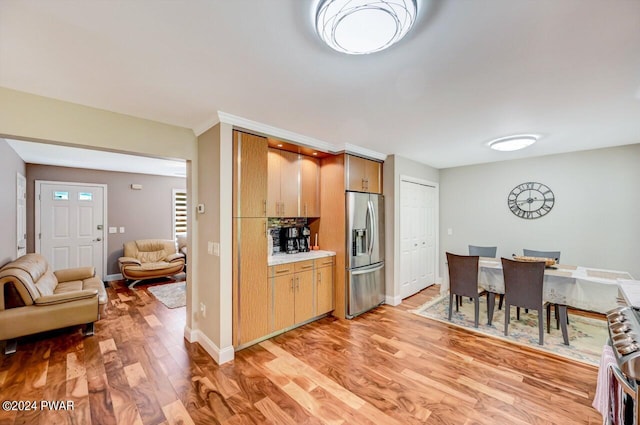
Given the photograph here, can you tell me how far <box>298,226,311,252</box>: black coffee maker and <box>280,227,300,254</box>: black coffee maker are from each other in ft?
0.14

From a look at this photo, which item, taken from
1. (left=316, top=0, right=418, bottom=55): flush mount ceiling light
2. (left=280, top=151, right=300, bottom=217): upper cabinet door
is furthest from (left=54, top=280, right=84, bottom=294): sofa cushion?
(left=316, top=0, right=418, bottom=55): flush mount ceiling light

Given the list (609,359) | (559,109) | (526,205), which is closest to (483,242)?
(526,205)

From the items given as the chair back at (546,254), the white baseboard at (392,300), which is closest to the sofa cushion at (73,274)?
the white baseboard at (392,300)

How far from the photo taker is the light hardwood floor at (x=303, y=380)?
75.5 inches

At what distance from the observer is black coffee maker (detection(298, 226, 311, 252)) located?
3.88 metres

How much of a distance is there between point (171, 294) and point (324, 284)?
3.00 m

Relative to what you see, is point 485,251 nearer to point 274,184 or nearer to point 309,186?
point 309,186

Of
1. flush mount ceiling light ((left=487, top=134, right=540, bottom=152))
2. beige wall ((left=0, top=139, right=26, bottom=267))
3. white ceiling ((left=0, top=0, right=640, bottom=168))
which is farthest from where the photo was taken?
beige wall ((left=0, top=139, right=26, bottom=267))

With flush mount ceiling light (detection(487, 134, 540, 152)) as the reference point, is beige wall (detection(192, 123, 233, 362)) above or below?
below

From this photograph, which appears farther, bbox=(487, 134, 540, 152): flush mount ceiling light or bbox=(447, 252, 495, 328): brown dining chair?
bbox=(447, 252, 495, 328): brown dining chair

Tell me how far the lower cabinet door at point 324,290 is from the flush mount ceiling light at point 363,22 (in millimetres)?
2743

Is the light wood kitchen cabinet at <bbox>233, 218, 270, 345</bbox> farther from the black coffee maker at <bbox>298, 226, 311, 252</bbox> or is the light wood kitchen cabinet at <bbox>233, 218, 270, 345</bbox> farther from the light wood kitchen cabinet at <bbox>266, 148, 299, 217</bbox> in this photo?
the black coffee maker at <bbox>298, 226, 311, 252</bbox>

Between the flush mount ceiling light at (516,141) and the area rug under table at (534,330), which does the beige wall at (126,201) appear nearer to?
the area rug under table at (534,330)

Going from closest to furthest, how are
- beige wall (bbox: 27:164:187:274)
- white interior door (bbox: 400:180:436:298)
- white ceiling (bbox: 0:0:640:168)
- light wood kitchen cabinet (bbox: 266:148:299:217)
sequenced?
white ceiling (bbox: 0:0:640:168)
light wood kitchen cabinet (bbox: 266:148:299:217)
white interior door (bbox: 400:180:436:298)
beige wall (bbox: 27:164:187:274)
